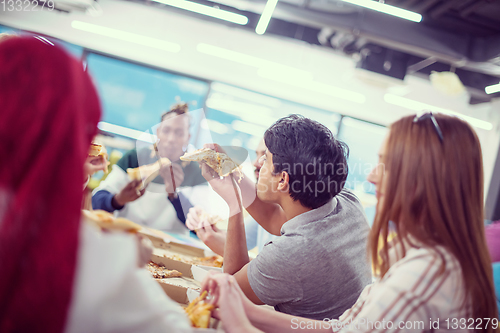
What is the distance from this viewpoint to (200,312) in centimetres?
89

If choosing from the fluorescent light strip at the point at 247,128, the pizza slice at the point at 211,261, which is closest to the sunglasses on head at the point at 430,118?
the pizza slice at the point at 211,261

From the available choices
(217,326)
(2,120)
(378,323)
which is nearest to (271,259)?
(217,326)

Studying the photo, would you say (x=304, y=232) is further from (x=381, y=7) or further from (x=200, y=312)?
(x=381, y=7)

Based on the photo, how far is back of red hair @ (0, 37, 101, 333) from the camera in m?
0.48

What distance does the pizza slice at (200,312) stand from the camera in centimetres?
86

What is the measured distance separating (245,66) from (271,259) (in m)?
4.82

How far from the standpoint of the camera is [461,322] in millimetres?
791

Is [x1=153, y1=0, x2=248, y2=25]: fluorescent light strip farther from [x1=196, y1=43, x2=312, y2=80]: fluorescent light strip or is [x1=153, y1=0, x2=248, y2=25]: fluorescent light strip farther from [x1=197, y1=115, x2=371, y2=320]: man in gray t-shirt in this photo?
[x1=197, y1=115, x2=371, y2=320]: man in gray t-shirt

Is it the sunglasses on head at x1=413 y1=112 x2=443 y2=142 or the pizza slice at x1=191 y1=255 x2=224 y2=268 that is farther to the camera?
the pizza slice at x1=191 y1=255 x2=224 y2=268

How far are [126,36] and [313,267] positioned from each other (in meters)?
5.28

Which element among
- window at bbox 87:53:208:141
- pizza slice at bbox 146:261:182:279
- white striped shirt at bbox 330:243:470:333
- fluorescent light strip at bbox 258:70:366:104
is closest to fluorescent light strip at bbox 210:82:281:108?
window at bbox 87:53:208:141

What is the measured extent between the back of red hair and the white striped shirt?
0.66 meters

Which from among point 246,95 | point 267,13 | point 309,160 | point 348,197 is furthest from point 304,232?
point 246,95

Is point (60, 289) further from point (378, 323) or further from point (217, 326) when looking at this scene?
point (378, 323)
